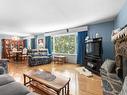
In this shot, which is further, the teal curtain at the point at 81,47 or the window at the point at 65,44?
the window at the point at 65,44

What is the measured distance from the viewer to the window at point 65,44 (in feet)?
22.7

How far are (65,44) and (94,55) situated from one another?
3135 millimetres

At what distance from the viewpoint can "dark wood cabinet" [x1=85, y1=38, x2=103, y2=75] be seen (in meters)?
4.21

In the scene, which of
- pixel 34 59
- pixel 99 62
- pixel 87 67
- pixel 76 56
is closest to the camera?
pixel 99 62

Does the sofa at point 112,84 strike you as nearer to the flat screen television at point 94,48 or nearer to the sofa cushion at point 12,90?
the flat screen television at point 94,48

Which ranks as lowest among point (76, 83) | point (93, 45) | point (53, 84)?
point (76, 83)

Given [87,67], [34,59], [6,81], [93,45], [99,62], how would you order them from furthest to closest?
[34,59] → [87,67] → [93,45] → [99,62] → [6,81]

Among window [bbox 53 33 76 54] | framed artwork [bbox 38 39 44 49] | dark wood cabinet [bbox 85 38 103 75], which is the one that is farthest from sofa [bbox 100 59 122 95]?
framed artwork [bbox 38 39 44 49]

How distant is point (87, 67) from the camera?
498 centimetres

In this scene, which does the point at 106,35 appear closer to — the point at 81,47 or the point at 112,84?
the point at 81,47

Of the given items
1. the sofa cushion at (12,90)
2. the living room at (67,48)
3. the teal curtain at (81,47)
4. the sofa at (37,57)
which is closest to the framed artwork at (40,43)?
the living room at (67,48)

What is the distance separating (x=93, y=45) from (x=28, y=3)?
9.81 feet

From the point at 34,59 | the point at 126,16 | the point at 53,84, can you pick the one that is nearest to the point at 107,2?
the point at 126,16

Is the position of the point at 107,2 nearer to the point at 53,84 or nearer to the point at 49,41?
the point at 53,84
